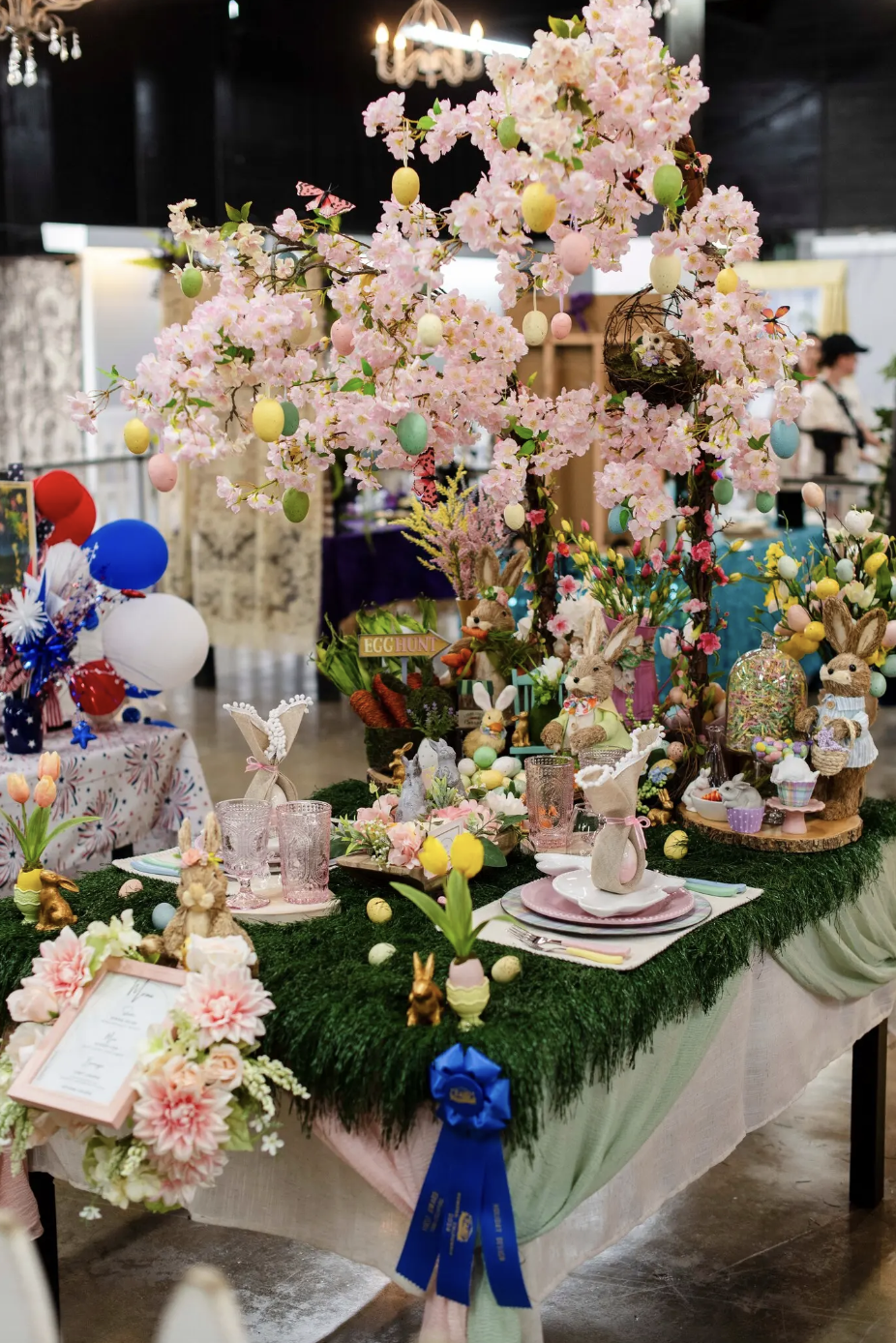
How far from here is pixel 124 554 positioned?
3656 mm

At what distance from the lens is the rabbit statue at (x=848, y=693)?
2490mm

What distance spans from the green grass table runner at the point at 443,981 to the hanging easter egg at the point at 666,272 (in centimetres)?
90

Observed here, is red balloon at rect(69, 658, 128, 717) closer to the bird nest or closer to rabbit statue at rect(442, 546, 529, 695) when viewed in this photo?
rabbit statue at rect(442, 546, 529, 695)

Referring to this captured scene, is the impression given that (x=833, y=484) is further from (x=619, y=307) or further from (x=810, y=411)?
(x=619, y=307)

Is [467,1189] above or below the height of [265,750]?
below

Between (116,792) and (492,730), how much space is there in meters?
1.29

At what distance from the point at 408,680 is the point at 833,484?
647 centimetres

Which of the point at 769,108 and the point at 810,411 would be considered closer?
the point at 810,411

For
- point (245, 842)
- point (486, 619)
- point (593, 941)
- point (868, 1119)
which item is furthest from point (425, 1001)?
point (868, 1119)

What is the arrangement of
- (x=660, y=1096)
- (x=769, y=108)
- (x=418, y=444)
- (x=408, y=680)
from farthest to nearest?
(x=769, y=108) < (x=408, y=680) < (x=418, y=444) < (x=660, y=1096)

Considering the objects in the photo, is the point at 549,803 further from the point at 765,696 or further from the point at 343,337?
the point at 343,337

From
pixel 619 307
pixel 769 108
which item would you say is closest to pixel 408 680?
pixel 619 307

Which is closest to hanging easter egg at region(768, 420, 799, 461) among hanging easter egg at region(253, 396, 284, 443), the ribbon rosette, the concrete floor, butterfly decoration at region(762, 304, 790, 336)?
butterfly decoration at region(762, 304, 790, 336)

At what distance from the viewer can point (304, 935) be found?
2047 millimetres
